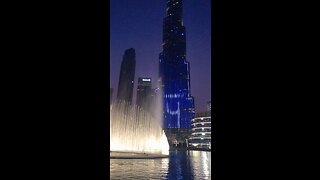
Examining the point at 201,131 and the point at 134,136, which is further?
the point at 201,131

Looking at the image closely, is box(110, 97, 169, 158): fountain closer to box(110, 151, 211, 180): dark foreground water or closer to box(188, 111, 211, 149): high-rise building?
box(110, 151, 211, 180): dark foreground water

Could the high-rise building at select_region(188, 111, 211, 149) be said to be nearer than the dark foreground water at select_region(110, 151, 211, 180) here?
No

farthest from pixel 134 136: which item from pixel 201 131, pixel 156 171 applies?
pixel 201 131

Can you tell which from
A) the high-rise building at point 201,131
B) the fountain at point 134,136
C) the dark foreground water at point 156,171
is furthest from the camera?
the high-rise building at point 201,131

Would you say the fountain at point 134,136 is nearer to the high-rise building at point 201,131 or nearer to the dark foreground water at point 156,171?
the dark foreground water at point 156,171

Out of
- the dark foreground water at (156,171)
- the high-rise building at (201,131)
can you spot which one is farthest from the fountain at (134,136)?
the high-rise building at (201,131)

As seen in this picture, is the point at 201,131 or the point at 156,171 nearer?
the point at 156,171

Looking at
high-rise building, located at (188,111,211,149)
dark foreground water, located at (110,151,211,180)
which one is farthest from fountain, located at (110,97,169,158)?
high-rise building, located at (188,111,211,149)

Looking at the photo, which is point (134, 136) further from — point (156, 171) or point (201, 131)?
point (201, 131)

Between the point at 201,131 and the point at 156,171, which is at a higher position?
the point at 156,171
